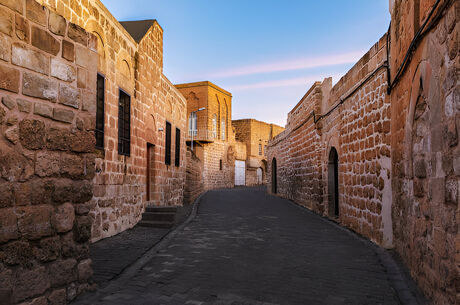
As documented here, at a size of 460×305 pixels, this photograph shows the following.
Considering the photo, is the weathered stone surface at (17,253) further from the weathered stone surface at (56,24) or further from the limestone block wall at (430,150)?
the limestone block wall at (430,150)

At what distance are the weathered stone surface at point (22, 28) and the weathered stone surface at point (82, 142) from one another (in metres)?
1.02

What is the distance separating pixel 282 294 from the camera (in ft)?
11.9

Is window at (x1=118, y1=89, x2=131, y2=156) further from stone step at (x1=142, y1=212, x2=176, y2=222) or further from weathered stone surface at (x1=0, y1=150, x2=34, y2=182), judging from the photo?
weathered stone surface at (x1=0, y1=150, x2=34, y2=182)

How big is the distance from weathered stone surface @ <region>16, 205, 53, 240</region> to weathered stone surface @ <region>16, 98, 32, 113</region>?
887 mm

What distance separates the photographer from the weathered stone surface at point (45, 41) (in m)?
3.22

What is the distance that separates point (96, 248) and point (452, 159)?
550 centimetres

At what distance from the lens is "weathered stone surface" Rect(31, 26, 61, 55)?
10.6 ft

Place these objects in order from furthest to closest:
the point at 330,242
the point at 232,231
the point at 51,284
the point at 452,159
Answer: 1. the point at 232,231
2. the point at 330,242
3. the point at 51,284
4. the point at 452,159

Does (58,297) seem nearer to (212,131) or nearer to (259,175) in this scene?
(212,131)

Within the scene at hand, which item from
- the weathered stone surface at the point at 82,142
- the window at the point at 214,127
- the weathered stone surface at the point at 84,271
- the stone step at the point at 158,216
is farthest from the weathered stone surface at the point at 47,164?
the window at the point at 214,127

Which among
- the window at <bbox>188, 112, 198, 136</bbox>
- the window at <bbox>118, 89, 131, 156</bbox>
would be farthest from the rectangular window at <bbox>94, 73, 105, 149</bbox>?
the window at <bbox>188, 112, 198, 136</bbox>

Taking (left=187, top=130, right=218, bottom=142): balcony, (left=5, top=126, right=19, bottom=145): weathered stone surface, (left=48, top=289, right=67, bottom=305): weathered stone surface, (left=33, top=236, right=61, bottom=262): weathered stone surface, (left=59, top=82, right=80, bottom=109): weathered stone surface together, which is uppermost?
(left=187, top=130, right=218, bottom=142): balcony

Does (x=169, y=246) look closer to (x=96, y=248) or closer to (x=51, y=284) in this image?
(x=96, y=248)

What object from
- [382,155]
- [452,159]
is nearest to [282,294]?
[452,159]
